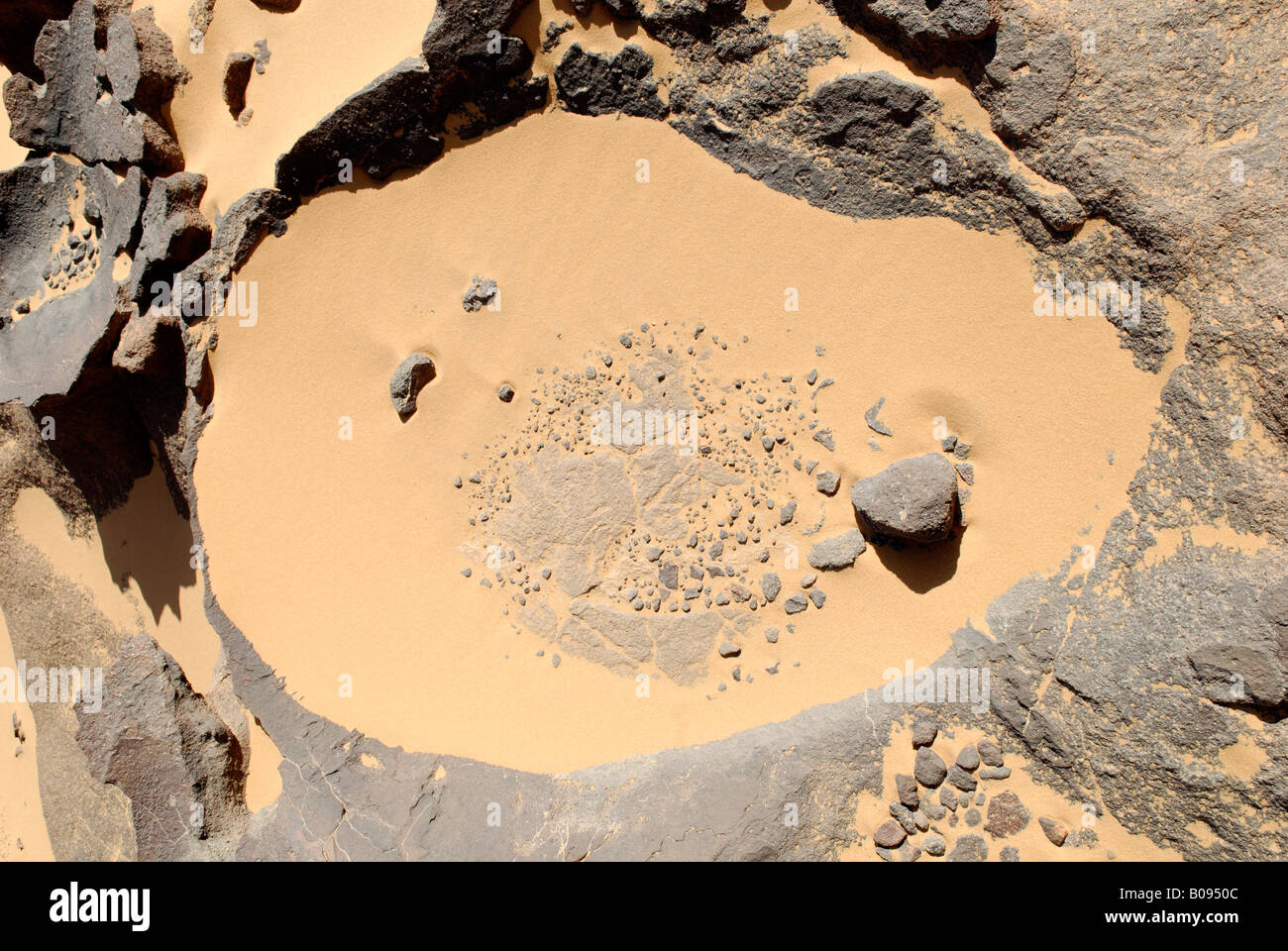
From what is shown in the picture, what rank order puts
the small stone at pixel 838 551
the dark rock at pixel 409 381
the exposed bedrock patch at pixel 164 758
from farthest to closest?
the dark rock at pixel 409 381, the exposed bedrock patch at pixel 164 758, the small stone at pixel 838 551

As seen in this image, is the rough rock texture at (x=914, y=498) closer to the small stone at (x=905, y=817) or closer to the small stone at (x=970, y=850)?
the small stone at (x=905, y=817)

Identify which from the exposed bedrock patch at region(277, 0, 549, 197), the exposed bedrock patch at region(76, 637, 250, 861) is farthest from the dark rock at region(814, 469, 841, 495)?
the exposed bedrock patch at region(76, 637, 250, 861)

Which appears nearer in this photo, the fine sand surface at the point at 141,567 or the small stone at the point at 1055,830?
the small stone at the point at 1055,830

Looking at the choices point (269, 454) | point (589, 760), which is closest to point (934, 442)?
point (589, 760)

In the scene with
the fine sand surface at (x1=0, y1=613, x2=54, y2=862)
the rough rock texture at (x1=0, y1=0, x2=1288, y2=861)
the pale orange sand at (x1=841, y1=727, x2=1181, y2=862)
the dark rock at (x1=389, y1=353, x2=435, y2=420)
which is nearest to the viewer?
the rough rock texture at (x1=0, y1=0, x2=1288, y2=861)

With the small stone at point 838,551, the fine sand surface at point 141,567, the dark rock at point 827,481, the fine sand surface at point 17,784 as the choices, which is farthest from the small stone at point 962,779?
the fine sand surface at point 17,784

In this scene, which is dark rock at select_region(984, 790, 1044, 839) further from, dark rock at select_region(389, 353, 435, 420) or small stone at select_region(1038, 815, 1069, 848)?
dark rock at select_region(389, 353, 435, 420)

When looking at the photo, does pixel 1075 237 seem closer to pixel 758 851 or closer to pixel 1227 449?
pixel 1227 449
